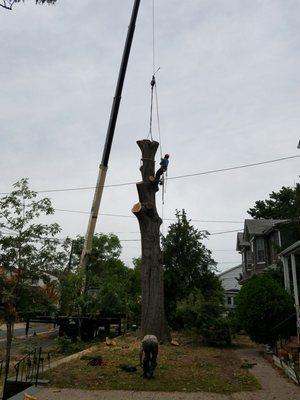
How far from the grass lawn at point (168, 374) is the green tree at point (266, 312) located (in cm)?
117

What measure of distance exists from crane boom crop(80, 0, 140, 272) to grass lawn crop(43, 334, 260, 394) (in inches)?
203

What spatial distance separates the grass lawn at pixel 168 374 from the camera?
9031 millimetres

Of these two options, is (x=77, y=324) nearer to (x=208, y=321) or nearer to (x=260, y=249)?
(x=208, y=321)

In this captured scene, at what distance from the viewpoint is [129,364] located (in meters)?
11.5

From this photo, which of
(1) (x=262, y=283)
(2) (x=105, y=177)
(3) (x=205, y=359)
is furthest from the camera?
(2) (x=105, y=177)

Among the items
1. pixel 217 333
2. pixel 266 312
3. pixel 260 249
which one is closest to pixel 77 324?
pixel 217 333

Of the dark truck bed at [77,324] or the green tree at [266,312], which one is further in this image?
the dark truck bed at [77,324]

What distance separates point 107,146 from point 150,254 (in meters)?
5.35

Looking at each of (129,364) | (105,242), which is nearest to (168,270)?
(105,242)

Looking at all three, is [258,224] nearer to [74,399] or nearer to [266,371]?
[266,371]

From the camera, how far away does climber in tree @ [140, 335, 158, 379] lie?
9586 millimetres

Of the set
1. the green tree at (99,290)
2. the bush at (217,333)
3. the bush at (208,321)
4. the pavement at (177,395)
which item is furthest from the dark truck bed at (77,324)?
the pavement at (177,395)

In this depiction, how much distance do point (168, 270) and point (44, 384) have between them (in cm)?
1435

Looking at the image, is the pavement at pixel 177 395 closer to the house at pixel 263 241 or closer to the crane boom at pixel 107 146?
the crane boom at pixel 107 146
